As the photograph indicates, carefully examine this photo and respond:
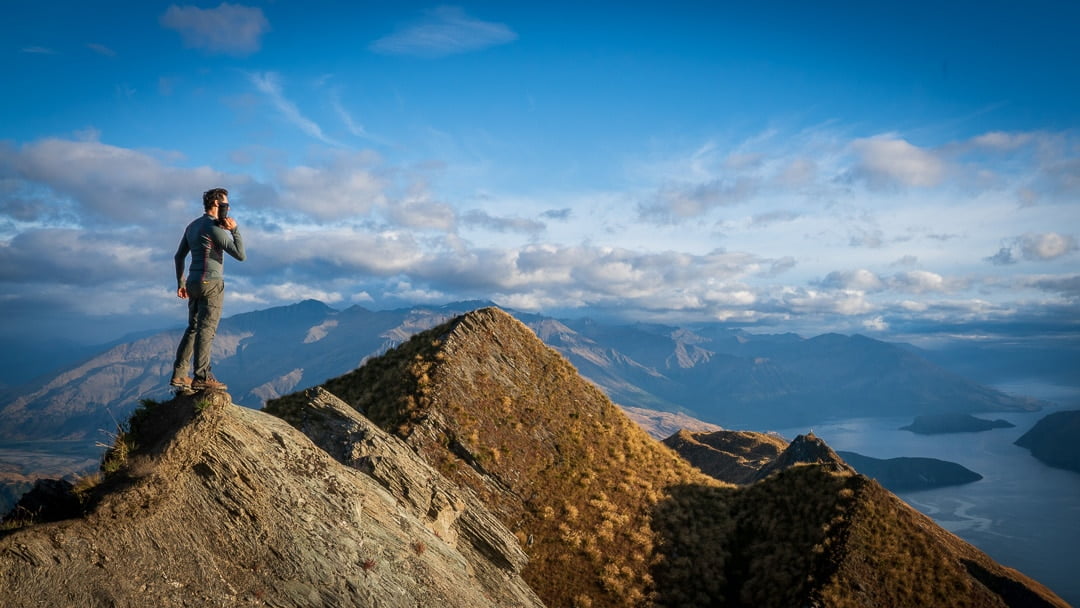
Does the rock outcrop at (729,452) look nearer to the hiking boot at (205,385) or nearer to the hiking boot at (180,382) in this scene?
the hiking boot at (205,385)

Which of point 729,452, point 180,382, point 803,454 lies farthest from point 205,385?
point 729,452

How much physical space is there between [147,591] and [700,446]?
88.4m

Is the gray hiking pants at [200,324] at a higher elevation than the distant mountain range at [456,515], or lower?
higher

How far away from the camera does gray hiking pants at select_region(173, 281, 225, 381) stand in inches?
552

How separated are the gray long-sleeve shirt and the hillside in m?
11.0

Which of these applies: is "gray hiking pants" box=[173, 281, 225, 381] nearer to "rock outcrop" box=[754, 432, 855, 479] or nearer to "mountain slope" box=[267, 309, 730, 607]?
"mountain slope" box=[267, 309, 730, 607]

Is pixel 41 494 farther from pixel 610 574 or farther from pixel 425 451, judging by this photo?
pixel 610 574

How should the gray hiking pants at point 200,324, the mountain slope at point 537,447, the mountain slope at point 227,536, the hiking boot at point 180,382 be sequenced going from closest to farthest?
the mountain slope at point 227,536, the hiking boot at point 180,382, the gray hiking pants at point 200,324, the mountain slope at point 537,447

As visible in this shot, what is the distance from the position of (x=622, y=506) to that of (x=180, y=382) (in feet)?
85.5

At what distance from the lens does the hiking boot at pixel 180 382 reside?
13.8m

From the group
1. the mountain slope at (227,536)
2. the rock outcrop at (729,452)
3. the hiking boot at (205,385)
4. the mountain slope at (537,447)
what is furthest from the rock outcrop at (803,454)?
the hiking boot at (205,385)

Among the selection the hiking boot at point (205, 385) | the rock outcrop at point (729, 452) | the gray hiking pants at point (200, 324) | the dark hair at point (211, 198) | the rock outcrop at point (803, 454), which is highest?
the dark hair at point (211, 198)

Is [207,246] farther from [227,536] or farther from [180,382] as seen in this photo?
[227,536]

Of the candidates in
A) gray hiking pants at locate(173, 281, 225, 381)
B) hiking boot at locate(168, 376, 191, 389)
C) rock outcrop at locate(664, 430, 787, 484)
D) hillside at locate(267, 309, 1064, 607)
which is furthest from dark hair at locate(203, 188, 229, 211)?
rock outcrop at locate(664, 430, 787, 484)
